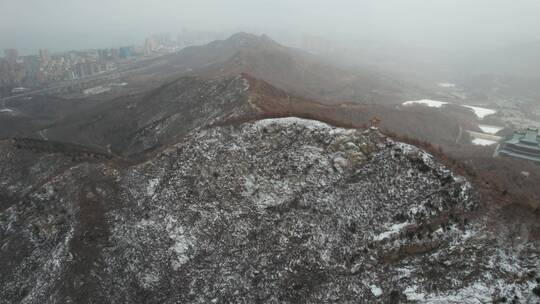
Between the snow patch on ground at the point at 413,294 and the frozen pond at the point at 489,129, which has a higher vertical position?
the snow patch on ground at the point at 413,294

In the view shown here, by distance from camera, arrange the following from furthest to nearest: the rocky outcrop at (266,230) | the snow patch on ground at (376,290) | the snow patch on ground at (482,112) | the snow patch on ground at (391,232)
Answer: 1. the snow patch on ground at (482,112)
2. the snow patch on ground at (391,232)
3. the rocky outcrop at (266,230)
4. the snow patch on ground at (376,290)

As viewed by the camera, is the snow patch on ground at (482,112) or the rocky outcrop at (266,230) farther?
the snow patch on ground at (482,112)

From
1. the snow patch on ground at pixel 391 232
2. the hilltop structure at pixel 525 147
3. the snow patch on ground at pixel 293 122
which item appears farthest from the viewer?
the hilltop structure at pixel 525 147

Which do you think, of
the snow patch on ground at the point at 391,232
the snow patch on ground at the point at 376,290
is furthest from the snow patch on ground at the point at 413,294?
the snow patch on ground at the point at 391,232

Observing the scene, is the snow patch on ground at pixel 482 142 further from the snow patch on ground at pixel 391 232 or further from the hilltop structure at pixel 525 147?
the snow patch on ground at pixel 391 232

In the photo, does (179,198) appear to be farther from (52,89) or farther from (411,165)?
(52,89)

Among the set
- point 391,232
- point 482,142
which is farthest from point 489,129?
point 391,232

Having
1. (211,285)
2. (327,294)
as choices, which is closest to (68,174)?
(211,285)
